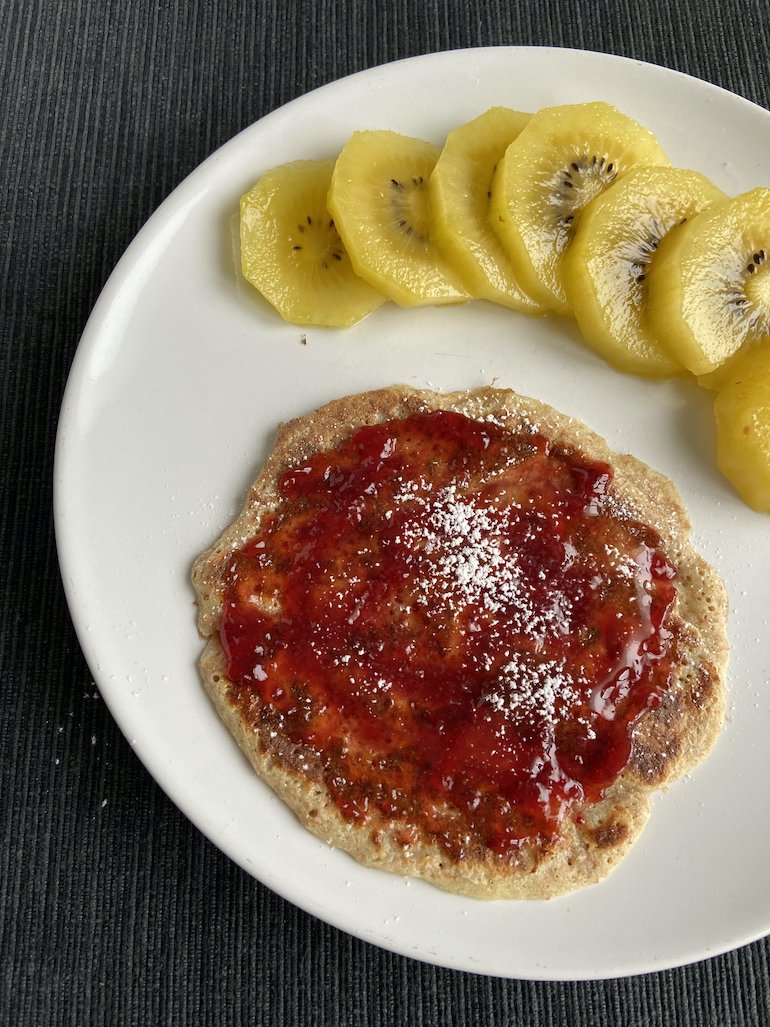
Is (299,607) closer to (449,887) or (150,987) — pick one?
(449,887)

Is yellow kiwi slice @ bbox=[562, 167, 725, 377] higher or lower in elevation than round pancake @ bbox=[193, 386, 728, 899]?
higher

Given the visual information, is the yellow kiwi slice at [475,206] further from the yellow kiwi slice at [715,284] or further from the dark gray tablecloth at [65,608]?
the dark gray tablecloth at [65,608]

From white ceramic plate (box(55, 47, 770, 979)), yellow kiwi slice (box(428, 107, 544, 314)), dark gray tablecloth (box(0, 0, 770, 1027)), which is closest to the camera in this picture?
white ceramic plate (box(55, 47, 770, 979))

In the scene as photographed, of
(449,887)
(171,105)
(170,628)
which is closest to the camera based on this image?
(449,887)

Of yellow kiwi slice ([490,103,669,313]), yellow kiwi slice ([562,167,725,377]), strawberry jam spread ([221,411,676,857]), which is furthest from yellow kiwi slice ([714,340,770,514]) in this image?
yellow kiwi slice ([490,103,669,313])

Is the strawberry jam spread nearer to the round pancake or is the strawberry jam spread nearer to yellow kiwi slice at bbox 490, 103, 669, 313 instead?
the round pancake

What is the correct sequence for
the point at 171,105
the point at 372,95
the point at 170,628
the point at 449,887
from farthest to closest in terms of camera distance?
the point at 171,105 < the point at 372,95 < the point at 170,628 < the point at 449,887

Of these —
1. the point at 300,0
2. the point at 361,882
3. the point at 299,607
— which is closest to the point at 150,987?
the point at 361,882
